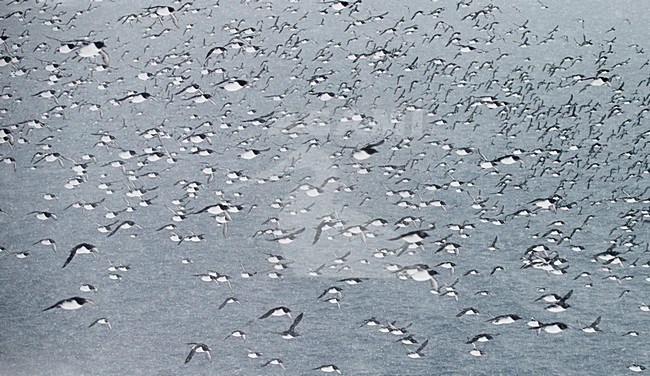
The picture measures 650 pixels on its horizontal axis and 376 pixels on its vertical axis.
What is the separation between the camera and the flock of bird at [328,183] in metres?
1.46

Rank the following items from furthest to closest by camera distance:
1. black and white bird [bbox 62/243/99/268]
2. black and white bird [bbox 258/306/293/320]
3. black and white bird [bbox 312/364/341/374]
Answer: black and white bird [bbox 62/243/99/268], black and white bird [bbox 258/306/293/320], black and white bird [bbox 312/364/341/374]

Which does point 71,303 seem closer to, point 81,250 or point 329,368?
point 81,250

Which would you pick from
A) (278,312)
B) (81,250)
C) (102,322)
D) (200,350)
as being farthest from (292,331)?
(81,250)

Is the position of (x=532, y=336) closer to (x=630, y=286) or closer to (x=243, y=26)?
(x=630, y=286)

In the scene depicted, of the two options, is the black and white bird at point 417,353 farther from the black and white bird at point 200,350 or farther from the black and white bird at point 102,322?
the black and white bird at point 102,322

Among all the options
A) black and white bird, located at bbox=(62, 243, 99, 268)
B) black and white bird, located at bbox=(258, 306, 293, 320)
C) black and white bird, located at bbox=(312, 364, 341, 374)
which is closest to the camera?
black and white bird, located at bbox=(312, 364, 341, 374)

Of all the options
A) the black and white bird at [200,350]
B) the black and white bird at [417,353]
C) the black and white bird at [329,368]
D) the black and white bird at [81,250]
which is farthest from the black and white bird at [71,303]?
the black and white bird at [417,353]

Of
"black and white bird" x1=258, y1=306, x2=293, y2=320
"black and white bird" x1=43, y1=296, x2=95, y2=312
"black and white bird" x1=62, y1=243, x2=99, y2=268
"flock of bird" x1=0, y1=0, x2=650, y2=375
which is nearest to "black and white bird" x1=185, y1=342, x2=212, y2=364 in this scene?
"flock of bird" x1=0, y1=0, x2=650, y2=375

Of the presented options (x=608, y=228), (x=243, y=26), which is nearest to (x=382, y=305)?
(x=608, y=228)

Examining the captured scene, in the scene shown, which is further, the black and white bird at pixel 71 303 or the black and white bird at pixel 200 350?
the black and white bird at pixel 71 303

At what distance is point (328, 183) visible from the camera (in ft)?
5.84

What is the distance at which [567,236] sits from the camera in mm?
1652

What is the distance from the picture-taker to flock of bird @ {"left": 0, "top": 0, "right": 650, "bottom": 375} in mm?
1457

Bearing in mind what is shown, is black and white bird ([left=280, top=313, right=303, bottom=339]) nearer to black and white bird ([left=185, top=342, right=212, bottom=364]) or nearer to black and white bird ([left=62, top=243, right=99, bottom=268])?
black and white bird ([left=185, top=342, right=212, bottom=364])
